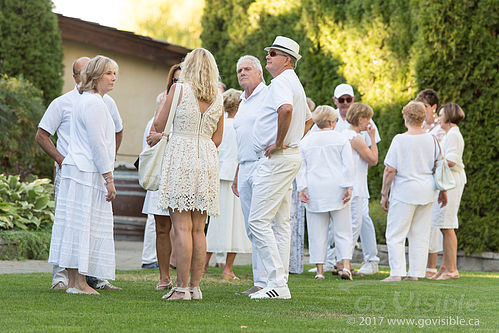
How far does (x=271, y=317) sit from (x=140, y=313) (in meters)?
0.90

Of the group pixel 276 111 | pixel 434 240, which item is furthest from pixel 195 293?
pixel 434 240

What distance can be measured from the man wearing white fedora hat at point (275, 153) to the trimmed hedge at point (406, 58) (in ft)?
18.3

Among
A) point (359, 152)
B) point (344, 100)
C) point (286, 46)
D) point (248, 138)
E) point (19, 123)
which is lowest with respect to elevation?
point (248, 138)

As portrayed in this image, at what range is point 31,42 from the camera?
1512cm

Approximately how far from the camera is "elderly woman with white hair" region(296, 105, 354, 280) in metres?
9.30

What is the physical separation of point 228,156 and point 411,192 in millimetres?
2167

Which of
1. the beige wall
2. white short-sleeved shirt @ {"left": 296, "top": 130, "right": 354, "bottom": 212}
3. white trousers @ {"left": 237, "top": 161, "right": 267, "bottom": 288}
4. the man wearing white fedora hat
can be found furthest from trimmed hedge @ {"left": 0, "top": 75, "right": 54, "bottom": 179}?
the man wearing white fedora hat

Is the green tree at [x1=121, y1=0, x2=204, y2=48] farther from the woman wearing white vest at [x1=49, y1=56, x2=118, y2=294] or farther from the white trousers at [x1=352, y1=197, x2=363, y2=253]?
the woman wearing white vest at [x1=49, y1=56, x2=118, y2=294]

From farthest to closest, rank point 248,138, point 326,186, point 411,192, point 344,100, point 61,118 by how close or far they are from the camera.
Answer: point 344,100 → point 326,186 → point 411,192 → point 248,138 → point 61,118

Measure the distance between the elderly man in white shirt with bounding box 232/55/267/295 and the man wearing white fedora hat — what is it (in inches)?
13.1

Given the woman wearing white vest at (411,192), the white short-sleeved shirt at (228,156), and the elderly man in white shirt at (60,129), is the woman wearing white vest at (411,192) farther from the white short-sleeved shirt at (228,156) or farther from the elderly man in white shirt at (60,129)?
the elderly man in white shirt at (60,129)

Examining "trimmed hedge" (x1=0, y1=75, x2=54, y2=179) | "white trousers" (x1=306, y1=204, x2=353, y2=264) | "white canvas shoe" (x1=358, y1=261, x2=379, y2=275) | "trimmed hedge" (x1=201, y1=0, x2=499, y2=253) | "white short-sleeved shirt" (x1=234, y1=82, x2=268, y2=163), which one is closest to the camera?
"white short-sleeved shirt" (x1=234, y1=82, x2=268, y2=163)

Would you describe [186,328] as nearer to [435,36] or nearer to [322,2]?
[435,36]

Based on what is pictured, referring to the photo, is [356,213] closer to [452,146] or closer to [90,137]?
[452,146]
